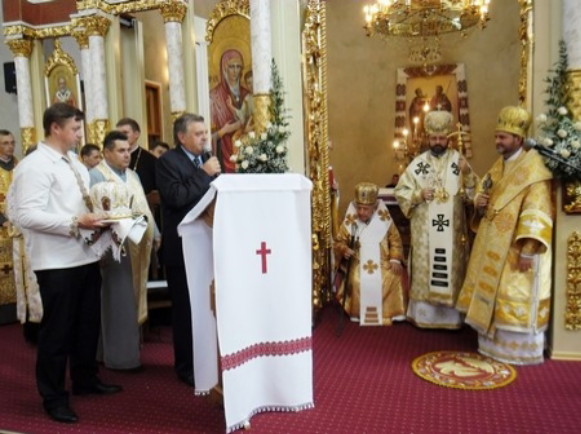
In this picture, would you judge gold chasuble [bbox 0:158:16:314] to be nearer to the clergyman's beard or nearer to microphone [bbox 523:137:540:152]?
the clergyman's beard

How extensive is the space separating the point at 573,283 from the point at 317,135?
2.57 meters

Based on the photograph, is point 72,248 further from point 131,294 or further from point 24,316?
point 24,316

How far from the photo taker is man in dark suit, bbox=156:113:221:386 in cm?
349

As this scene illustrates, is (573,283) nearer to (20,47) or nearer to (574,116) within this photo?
(574,116)

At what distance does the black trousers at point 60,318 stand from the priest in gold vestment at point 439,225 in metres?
2.79

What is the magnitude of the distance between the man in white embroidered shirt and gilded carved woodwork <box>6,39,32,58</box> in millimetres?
3930

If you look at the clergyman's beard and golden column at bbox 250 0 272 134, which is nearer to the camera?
golden column at bbox 250 0 272 134

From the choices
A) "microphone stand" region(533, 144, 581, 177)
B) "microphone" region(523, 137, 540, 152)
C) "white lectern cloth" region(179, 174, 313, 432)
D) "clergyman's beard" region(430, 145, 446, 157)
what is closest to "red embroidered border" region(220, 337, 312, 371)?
→ "white lectern cloth" region(179, 174, 313, 432)

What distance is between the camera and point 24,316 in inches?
196

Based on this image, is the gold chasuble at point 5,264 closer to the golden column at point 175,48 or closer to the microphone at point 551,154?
the golden column at point 175,48

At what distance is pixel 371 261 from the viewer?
5340 mm

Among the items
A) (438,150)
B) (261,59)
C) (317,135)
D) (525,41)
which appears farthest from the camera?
(317,135)

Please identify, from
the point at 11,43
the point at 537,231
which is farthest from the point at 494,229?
the point at 11,43

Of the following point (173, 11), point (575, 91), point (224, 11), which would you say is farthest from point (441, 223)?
point (173, 11)
